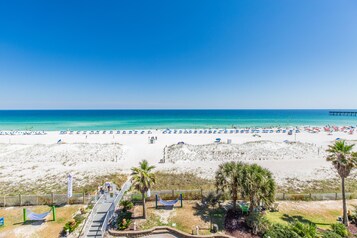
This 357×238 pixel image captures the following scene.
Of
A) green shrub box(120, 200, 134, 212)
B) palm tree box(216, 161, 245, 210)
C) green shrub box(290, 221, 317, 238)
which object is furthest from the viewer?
green shrub box(120, 200, 134, 212)

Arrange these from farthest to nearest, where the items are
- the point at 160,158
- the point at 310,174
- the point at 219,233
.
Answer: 1. the point at 160,158
2. the point at 310,174
3. the point at 219,233

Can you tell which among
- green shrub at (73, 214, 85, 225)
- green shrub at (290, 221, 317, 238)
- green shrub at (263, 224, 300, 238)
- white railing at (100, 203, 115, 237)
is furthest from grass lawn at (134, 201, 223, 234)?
green shrub at (290, 221, 317, 238)

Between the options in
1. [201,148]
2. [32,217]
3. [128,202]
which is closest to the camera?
[32,217]

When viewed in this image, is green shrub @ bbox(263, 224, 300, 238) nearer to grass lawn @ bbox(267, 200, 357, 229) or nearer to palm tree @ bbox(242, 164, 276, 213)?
grass lawn @ bbox(267, 200, 357, 229)

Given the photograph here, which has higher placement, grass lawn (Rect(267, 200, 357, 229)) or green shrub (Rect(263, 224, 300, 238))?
green shrub (Rect(263, 224, 300, 238))

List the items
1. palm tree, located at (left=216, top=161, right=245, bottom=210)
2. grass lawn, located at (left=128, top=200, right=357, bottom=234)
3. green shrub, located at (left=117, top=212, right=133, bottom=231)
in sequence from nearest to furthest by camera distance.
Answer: green shrub, located at (left=117, top=212, right=133, bottom=231)
grass lawn, located at (left=128, top=200, right=357, bottom=234)
palm tree, located at (left=216, top=161, right=245, bottom=210)

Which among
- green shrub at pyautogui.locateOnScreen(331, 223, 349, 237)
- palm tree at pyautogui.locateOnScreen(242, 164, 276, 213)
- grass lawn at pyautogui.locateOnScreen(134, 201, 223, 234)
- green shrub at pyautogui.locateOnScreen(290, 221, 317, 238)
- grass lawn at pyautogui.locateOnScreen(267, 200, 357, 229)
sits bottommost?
grass lawn at pyautogui.locateOnScreen(267, 200, 357, 229)

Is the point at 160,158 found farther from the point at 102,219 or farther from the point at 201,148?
the point at 102,219

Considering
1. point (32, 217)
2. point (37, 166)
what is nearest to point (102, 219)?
point (32, 217)

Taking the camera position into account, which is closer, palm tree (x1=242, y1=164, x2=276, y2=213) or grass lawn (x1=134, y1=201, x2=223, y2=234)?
palm tree (x1=242, y1=164, x2=276, y2=213)
